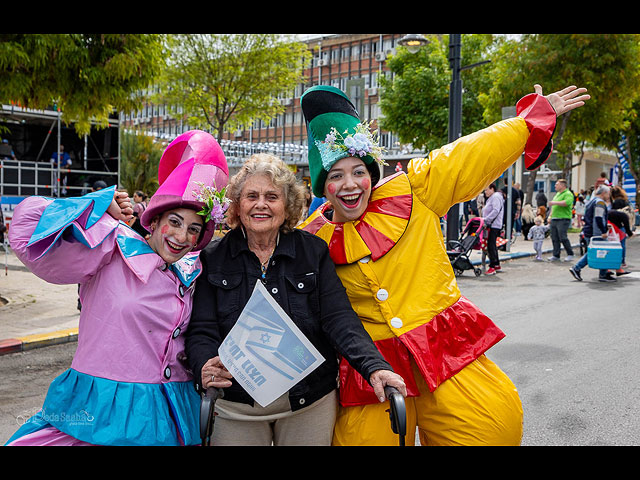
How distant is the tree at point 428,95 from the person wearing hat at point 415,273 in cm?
2231

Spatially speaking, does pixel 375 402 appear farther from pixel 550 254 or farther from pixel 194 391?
pixel 550 254

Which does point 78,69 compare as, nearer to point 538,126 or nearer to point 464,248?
point 538,126

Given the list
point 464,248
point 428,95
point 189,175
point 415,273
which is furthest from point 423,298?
point 428,95

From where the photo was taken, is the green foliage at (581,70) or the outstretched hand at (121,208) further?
the green foliage at (581,70)

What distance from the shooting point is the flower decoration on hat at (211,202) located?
230 cm

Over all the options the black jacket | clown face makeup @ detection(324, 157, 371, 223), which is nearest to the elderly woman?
the black jacket

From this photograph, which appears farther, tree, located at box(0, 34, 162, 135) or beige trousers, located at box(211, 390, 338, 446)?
tree, located at box(0, 34, 162, 135)

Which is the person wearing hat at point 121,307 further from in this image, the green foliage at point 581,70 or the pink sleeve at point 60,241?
the green foliage at point 581,70

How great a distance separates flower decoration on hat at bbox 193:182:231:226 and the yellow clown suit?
499 millimetres

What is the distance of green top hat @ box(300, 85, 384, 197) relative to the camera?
2.54 metres

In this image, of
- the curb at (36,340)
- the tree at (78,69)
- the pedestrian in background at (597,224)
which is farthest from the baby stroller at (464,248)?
the curb at (36,340)

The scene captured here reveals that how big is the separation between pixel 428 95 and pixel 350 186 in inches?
941

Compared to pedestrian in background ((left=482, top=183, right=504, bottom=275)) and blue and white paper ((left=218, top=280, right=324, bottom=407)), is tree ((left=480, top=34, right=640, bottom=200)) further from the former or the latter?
blue and white paper ((left=218, top=280, right=324, bottom=407))
